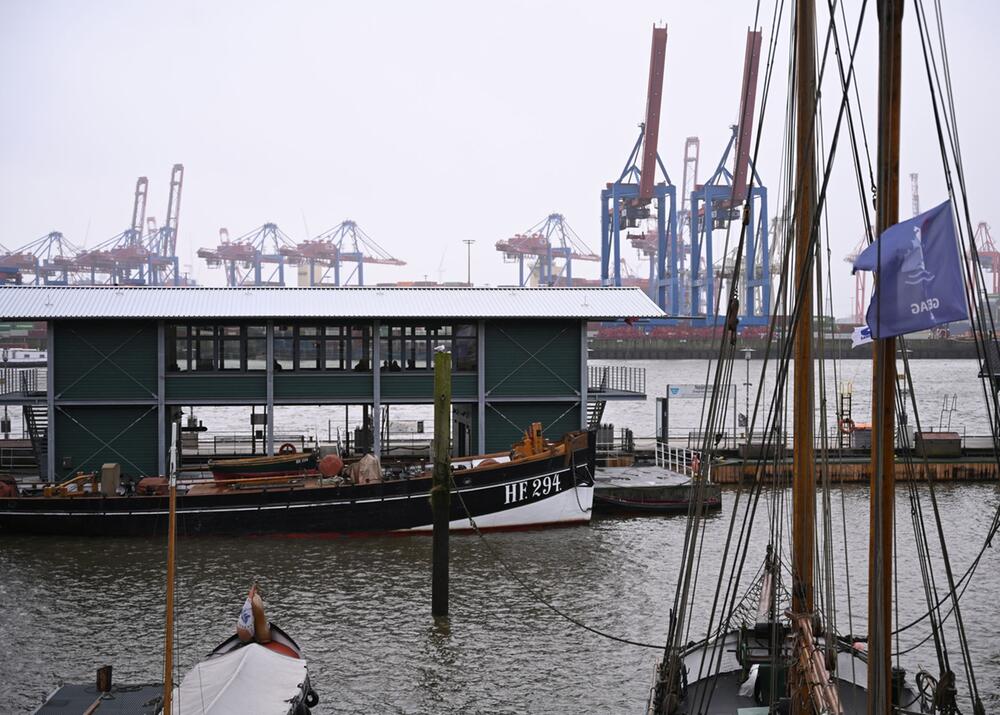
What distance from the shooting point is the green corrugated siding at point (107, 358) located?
32781 mm

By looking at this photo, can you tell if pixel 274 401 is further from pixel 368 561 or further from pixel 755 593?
pixel 755 593

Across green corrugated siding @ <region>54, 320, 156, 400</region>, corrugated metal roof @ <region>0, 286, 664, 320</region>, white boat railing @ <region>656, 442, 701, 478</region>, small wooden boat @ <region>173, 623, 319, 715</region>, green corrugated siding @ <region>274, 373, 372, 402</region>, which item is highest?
corrugated metal roof @ <region>0, 286, 664, 320</region>

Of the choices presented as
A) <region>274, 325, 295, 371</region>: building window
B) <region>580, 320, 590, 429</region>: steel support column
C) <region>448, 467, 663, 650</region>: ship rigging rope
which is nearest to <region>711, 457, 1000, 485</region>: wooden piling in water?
<region>580, 320, 590, 429</region>: steel support column

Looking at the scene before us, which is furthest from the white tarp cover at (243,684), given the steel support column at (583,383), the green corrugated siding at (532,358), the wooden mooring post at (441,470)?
the steel support column at (583,383)

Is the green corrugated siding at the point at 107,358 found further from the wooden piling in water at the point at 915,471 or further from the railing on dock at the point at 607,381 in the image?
the wooden piling in water at the point at 915,471

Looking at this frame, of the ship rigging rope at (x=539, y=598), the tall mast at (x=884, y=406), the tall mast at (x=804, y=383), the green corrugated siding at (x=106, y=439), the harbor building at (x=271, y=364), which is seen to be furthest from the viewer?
the harbor building at (x=271, y=364)

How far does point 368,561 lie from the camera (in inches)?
1039

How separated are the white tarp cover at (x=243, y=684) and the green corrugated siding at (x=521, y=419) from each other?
19080 millimetres

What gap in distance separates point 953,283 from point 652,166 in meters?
116

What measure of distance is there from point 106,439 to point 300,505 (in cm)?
792

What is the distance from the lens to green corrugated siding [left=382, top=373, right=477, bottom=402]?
3378 centimetres

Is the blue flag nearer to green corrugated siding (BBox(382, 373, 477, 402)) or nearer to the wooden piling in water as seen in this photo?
green corrugated siding (BBox(382, 373, 477, 402))

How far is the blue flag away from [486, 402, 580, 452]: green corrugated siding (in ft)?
88.0

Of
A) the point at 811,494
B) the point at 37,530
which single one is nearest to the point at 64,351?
the point at 37,530
